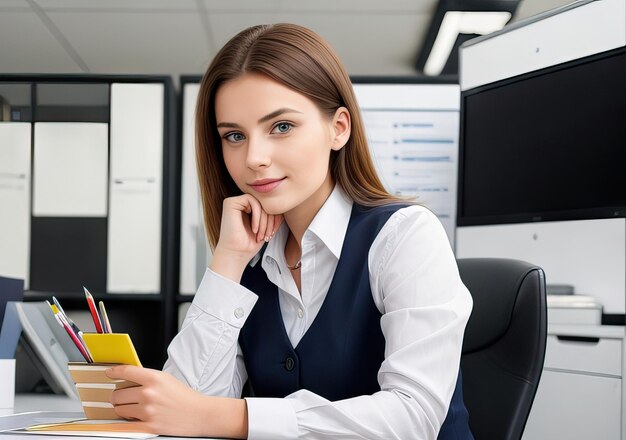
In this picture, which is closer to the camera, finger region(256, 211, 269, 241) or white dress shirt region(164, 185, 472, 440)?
white dress shirt region(164, 185, 472, 440)

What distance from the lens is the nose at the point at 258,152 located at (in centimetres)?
102

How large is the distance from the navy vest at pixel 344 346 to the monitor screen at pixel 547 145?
4.05 feet

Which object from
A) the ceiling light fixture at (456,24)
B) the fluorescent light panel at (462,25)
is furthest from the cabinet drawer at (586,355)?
the fluorescent light panel at (462,25)

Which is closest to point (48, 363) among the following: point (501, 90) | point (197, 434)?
point (197, 434)

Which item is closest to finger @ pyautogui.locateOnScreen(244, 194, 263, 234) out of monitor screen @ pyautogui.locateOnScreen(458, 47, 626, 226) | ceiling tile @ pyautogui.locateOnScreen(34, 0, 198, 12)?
monitor screen @ pyautogui.locateOnScreen(458, 47, 626, 226)

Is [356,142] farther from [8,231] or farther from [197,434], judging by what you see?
[8,231]

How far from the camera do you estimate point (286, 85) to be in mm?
1038

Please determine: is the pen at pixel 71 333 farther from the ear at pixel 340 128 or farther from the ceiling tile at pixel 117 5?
the ceiling tile at pixel 117 5

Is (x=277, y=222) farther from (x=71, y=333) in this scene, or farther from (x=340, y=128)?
(x=71, y=333)

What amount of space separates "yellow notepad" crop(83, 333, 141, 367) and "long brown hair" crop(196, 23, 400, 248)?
42 centimetres

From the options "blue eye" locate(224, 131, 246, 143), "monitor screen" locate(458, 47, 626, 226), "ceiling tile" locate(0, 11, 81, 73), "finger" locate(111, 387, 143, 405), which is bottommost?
"finger" locate(111, 387, 143, 405)

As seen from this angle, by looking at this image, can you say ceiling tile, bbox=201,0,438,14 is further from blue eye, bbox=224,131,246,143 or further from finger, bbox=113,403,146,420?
finger, bbox=113,403,146,420

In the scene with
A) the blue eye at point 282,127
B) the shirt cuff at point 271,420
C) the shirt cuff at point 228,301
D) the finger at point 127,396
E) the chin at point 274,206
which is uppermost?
the blue eye at point 282,127

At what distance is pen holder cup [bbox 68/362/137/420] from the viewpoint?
874 millimetres
